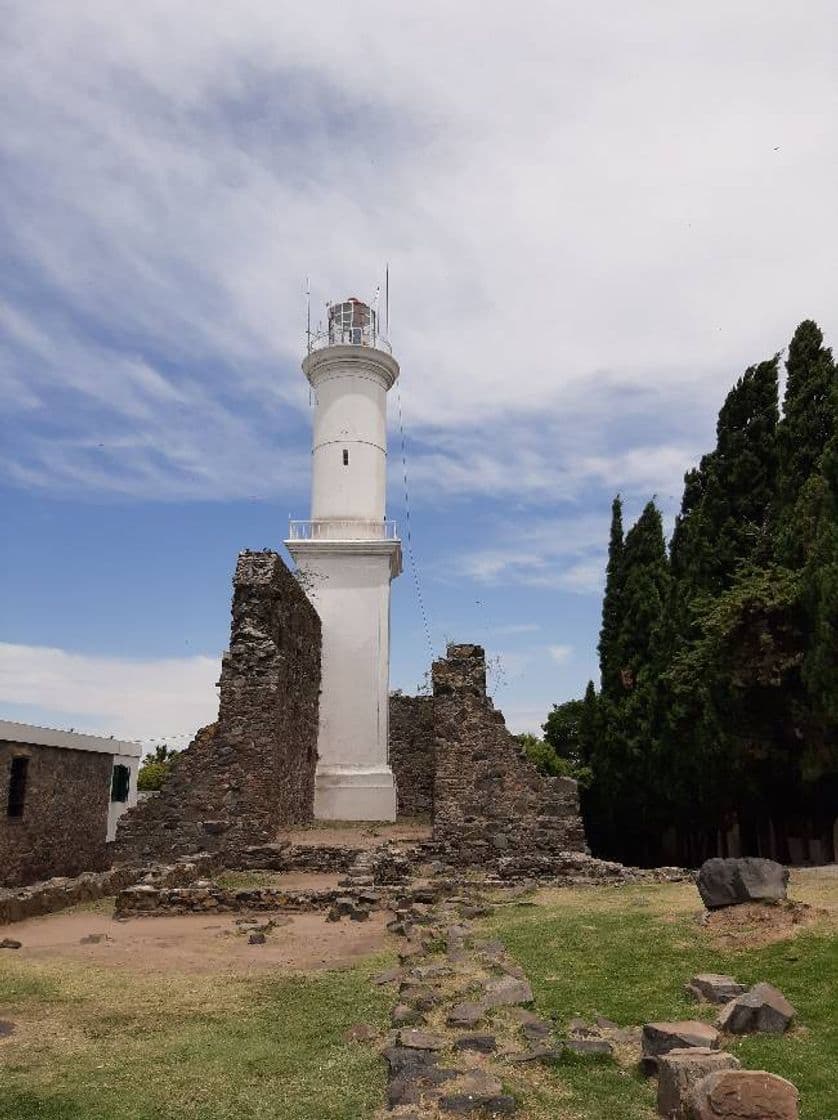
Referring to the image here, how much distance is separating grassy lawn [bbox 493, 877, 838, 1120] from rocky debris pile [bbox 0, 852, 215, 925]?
575 centimetres

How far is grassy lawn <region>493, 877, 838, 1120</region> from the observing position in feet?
16.7

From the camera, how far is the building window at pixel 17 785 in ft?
71.4

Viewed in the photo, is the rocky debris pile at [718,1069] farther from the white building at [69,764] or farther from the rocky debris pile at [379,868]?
the white building at [69,764]

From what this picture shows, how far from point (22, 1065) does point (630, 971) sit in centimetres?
483

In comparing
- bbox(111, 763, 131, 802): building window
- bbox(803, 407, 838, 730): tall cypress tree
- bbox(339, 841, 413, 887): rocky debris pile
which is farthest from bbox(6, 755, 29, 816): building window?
bbox(803, 407, 838, 730): tall cypress tree

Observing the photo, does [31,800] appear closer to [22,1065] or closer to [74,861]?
[74,861]

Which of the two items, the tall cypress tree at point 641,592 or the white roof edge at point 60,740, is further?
the tall cypress tree at point 641,592

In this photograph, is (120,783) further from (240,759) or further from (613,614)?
(613,614)

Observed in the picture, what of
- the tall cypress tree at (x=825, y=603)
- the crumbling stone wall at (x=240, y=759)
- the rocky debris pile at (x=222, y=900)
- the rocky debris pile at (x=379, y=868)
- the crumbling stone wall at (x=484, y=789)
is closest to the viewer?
the rocky debris pile at (x=222, y=900)

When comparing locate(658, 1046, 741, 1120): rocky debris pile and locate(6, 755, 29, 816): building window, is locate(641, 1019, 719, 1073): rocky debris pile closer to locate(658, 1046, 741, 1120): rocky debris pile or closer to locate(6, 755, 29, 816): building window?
locate(658, 1046, 741, 1120): rocky debris pile

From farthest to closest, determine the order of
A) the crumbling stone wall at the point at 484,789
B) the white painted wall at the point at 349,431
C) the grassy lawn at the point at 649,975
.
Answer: the white painted wall at the point at 349,431 → the crumbling stone wall at the point at 484,789 → the grassy lawn at the point at 649,975

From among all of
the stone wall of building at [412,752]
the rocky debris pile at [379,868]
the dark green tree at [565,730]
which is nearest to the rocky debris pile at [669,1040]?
the rocky debris pile at [379,868]

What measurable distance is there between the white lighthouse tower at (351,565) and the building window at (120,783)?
734 centimetres

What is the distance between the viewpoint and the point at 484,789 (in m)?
18.3
